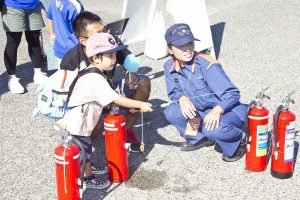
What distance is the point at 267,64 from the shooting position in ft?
20.7

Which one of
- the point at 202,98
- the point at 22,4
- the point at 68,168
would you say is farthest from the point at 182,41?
the point at 22,4

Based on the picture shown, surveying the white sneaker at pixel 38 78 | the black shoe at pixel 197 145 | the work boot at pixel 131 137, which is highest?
the white sneaker at pixel 38 78

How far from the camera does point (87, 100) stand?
3656 mm

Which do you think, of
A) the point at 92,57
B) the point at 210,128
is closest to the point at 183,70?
the point at 210,128

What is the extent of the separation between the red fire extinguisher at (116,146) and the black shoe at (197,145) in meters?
0.70

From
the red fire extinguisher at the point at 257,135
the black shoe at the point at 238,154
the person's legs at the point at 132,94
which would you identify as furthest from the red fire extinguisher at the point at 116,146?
the red fire extinguisher at the point at 257,135

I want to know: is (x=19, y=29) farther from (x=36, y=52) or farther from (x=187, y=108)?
(x=187, y=108)

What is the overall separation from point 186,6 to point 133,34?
112 centimetres

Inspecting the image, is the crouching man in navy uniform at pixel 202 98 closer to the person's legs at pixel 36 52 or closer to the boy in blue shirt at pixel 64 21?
the boy in blue shirt at pixel 64 21

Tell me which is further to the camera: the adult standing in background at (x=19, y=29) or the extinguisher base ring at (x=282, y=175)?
the adult standing in background at (x=19, y=29)

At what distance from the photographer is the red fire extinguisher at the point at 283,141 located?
359 cm

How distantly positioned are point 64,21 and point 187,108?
189cm

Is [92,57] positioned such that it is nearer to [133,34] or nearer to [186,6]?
[186,6]

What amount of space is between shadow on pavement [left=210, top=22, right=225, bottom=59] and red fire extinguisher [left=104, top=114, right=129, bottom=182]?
3355 mm
